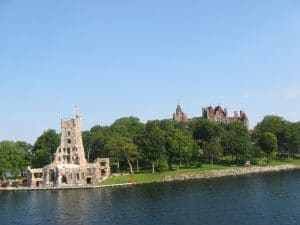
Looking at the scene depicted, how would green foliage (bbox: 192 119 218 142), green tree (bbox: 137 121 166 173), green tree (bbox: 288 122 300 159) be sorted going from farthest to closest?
green foliage (bbox: 192 119 218 142)
green tree (bbox: 288 122 300 159)
green tree (bbox: 137 121 166 173)

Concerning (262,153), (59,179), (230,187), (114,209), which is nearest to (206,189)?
(230,187)

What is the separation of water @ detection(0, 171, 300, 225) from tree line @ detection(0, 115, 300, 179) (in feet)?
69.1

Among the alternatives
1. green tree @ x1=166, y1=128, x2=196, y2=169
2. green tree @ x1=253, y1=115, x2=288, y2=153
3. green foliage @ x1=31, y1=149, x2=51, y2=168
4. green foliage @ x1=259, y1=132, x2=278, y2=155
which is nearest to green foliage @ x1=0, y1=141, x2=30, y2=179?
green foliage @ x1=31, y1=149, x2=51, y2=168

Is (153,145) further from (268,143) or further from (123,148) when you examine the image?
(268,143)

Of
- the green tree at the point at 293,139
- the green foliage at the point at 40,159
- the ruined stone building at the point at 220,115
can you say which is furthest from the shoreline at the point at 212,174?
the ruined stone building at the point at 220,115

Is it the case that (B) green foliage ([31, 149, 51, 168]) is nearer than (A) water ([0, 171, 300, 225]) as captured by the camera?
No

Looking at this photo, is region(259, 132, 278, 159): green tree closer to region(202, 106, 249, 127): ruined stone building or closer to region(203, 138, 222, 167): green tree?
region(203, 138, 222, 167): green tree

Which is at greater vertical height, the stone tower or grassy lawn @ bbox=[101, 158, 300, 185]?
the stone tower

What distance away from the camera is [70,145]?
12338cm

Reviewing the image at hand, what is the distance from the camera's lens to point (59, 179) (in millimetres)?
113688

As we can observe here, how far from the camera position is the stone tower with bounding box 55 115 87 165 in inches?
4820

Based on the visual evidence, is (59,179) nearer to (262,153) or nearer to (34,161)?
(34,161)

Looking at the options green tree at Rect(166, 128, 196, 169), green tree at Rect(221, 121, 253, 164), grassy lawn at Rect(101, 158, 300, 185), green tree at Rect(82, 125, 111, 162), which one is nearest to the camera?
grassy lawn at Rect(101, 158, 300, 185)

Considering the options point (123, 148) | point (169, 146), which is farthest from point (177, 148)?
point (123, 148)
